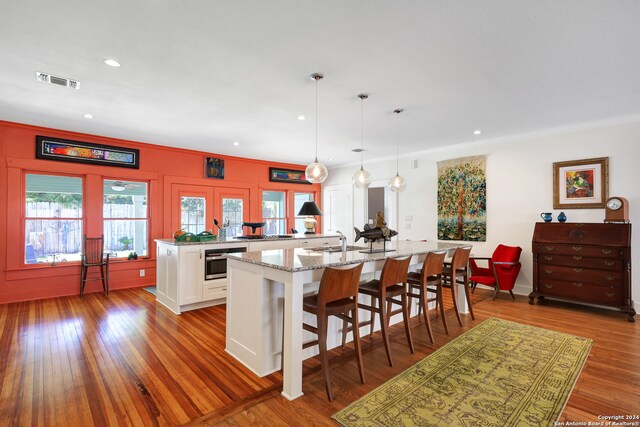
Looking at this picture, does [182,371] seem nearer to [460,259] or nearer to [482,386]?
[482,386]

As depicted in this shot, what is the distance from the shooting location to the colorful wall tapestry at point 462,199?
5570 millimetres

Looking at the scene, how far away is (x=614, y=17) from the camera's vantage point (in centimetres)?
210

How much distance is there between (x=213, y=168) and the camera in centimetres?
662

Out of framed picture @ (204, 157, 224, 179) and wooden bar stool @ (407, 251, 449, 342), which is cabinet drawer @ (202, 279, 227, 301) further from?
framed picture @ (204, 157, 224, 179)

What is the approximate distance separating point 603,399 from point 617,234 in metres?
2.74

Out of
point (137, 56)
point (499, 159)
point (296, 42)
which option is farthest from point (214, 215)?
point (499, 159)

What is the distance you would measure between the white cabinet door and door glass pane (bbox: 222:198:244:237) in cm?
262

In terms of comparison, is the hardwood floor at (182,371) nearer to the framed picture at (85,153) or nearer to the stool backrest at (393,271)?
the stool backrest at (393,271)

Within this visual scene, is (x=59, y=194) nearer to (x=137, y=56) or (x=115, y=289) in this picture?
(x=115, y=289)

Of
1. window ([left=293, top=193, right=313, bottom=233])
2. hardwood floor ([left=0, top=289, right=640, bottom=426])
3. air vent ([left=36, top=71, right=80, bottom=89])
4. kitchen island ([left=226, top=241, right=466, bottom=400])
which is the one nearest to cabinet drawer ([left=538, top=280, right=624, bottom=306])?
hardwood floor ([left=0, top=289, right=640, bottom=426])

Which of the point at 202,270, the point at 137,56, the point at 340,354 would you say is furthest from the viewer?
the point at 202,270

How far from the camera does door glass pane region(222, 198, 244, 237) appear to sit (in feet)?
22.6

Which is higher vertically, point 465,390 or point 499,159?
point 499,159

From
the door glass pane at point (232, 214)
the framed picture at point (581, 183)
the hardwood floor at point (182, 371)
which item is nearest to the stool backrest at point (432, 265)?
the hardwood floor at point (182, 371)
